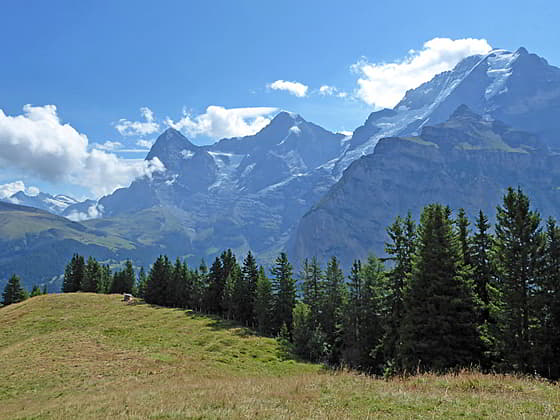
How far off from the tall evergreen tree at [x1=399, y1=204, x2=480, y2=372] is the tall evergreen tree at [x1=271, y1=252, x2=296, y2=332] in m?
37.3

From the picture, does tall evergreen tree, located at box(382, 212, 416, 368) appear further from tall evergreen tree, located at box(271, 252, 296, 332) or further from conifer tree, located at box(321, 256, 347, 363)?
tall evergreen tree, located at box(271, 252, 296, 332)

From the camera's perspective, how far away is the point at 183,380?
27125 mm

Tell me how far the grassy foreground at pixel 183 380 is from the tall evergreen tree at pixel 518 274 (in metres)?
11.0

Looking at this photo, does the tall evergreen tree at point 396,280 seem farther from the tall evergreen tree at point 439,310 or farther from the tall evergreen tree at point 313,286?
the tall evergreen tree at point 313,286

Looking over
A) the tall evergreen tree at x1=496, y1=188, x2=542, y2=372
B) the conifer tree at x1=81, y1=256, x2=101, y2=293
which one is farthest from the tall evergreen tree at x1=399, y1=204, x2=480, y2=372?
the conifer tree at x1=81, y1=256, x2=101, y2=293

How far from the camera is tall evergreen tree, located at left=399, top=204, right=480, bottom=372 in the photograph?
3019 cm

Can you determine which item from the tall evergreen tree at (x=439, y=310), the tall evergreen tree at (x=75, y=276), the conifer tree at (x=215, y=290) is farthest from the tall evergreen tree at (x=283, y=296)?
the tall evergreen tree at (x=75, y=276)

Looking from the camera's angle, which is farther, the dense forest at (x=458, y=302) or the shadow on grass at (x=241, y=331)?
the shadow on grass at (x=241, y=331)

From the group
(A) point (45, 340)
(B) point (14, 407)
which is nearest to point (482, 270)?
(B) point (14, 407)

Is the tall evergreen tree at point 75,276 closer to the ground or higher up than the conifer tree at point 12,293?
higher up

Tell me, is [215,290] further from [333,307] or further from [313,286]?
[333,307]

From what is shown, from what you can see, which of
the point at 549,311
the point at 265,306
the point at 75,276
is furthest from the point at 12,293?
the point at 549,311

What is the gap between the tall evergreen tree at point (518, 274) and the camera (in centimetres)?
2653

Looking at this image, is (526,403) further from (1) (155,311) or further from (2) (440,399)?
(1) (155,311)
